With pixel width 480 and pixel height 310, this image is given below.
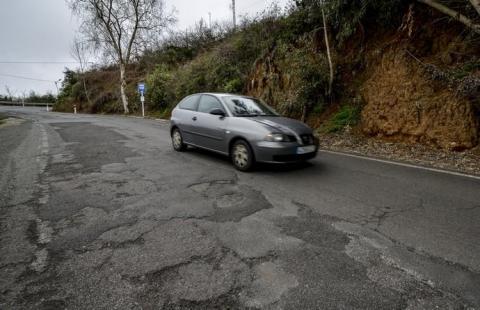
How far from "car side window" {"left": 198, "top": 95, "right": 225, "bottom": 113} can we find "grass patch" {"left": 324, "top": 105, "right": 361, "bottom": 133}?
4.51 m

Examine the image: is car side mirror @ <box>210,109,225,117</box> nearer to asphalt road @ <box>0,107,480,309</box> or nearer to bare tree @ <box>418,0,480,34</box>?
asphalt road @ <box>0,107,480,309</box>

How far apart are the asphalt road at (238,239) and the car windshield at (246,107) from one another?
1.32 metres

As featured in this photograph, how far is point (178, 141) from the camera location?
763cm

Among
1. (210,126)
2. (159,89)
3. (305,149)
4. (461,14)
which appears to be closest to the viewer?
(305,149)

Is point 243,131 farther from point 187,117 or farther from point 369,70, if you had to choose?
point 369,70

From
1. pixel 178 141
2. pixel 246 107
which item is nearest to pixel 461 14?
pixel 246 107

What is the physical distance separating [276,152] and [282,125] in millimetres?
649

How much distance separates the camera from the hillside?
292 inches

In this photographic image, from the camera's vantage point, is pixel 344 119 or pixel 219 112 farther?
pixel 344 119

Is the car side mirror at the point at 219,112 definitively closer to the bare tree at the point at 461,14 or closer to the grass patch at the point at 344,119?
the grass patch at the point at 344,119

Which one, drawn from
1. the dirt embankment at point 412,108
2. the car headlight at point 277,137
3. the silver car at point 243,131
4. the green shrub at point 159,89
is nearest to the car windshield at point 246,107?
the silver car at point 243,131

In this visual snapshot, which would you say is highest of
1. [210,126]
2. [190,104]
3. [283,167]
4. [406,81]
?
[406,81]

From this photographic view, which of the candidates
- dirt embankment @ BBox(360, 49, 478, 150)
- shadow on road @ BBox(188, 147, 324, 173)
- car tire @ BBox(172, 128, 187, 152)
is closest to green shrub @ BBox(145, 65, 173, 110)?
car tire @ BBox(172, 128, 187, 152)

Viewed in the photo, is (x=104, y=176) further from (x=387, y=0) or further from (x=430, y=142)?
(x=387, y=0)
